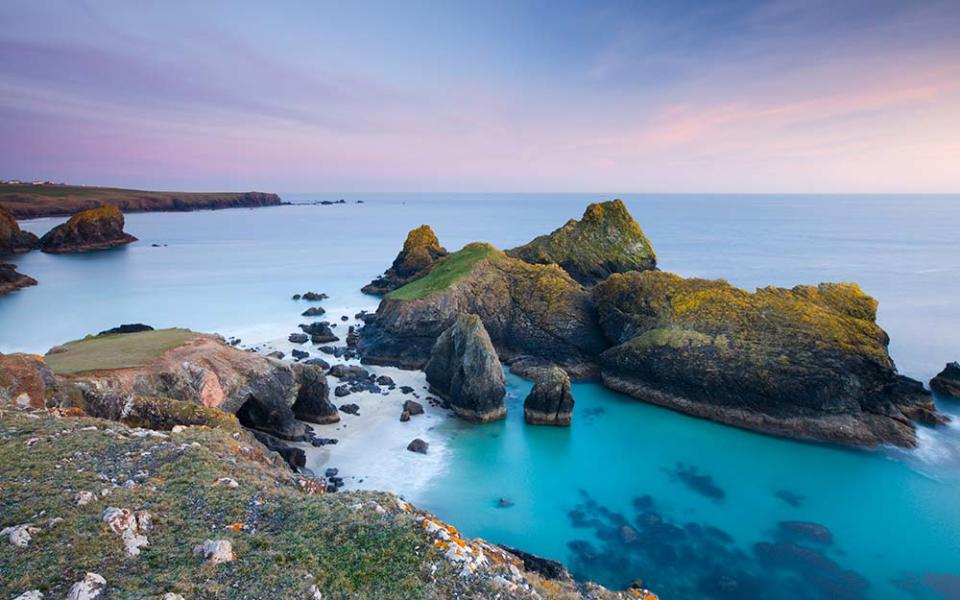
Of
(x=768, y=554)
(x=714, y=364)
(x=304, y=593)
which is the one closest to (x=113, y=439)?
(x=304, y=593)

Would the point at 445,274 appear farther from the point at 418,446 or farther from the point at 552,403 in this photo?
the point at 418,446

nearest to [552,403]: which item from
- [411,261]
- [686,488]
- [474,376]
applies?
[474,376]

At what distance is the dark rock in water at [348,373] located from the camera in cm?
3688

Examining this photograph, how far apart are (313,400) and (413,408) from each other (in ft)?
20.8

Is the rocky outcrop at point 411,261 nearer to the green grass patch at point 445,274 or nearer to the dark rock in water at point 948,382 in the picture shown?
the green grass patch at point 445,274

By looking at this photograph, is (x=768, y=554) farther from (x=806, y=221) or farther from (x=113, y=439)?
(x=806, y=221)

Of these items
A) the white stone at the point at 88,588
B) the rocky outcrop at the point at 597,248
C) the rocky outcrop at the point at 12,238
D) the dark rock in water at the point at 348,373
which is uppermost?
the rocky outcrop at the point at 597,248

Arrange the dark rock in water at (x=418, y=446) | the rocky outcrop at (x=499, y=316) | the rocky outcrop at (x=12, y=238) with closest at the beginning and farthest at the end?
1. the dark rock in water at (x=418, y=446)
2. the rocky outcrop at (x=499, y=316)
3. the rocky outcrop at (x=12, y=238)

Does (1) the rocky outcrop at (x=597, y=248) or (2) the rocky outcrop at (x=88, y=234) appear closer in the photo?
(1) the rocky outcrop at (x=597, y=248)

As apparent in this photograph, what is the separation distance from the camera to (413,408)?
105 ft

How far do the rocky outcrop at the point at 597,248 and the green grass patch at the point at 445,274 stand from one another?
37.5ft

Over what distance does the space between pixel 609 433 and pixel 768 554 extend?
38.4 ft

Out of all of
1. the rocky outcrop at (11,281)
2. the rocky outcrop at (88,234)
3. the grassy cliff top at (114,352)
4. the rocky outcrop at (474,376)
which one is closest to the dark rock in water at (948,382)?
the rocky outcrop at (474,376)

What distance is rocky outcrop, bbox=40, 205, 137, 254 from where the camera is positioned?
100625mm
